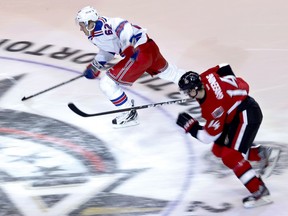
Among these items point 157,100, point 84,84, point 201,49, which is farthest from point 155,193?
point 201,49

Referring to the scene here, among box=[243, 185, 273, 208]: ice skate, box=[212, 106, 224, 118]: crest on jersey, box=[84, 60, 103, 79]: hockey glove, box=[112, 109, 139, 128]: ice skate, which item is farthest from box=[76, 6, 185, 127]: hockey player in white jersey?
box=[243, 185, 273, 208]: ice skate

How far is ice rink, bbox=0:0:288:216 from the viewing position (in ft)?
13.6

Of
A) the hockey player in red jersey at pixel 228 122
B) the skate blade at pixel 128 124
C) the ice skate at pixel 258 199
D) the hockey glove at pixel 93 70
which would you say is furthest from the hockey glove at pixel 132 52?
the ice skate at pixel 258 199

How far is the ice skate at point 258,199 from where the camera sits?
4020 mm

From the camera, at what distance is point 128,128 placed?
201 inches

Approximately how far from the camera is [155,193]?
4.20 metres

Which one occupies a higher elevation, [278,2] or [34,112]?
[278,2]

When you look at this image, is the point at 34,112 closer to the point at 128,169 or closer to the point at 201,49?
the point at 128,169

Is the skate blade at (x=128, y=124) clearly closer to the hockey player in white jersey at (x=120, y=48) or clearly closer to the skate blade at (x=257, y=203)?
the hockey player in white jersey at (x=120, y=48)

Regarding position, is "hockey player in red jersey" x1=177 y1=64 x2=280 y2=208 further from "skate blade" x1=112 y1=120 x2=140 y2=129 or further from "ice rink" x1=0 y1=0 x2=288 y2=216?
"skate blade" x1=112 y1=120 x2=140 y2=129

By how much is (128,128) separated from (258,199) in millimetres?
1356

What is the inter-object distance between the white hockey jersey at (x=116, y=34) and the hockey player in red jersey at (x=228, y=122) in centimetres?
103

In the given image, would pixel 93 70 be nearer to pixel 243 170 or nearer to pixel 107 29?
pixel 107 29

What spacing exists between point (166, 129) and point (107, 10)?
2400 mm
